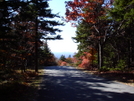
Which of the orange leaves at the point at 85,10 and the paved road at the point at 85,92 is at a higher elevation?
the orange leaves at the point at 85,10

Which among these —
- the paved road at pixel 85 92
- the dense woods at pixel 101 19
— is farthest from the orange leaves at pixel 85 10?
the paved road at pixel 85 92

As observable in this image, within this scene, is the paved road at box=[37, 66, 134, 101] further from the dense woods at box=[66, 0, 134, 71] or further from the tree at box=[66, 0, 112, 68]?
the tree at box=[66, 0, 112, 68]

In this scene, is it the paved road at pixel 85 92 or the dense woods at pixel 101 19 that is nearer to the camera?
Answer: the paved road at pixel 85 92

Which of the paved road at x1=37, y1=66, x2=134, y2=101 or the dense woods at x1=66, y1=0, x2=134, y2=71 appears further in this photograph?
the dense woods at x1=66, y1=0, x2=134, y2=71

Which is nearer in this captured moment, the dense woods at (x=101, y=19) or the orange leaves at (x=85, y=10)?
the dense woods at (x=101, y=19)

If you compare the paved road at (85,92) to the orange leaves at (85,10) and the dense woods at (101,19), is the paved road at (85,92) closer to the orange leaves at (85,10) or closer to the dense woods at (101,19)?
the dense woods at (101,19)

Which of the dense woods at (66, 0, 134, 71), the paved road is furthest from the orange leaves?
the paved road

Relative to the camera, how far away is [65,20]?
18.1 metres

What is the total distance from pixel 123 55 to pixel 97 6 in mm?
14919

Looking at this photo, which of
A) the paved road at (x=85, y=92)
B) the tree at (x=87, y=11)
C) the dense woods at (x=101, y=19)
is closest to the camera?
the paved road at (x=85, y=92)

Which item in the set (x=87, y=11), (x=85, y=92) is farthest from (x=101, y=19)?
(x=85, y=92)

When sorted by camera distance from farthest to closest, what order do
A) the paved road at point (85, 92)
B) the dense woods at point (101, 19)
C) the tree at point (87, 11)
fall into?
the tree at point (87, 11) → the dense woods at point (101, 19) → the paved road at point (85, 92)

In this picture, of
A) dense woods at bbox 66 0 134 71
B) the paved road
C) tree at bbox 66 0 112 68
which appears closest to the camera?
the paved road

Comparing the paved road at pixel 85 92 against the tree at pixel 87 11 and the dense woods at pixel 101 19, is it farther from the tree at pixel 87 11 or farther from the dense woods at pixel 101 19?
the tree at pixel 87 11
